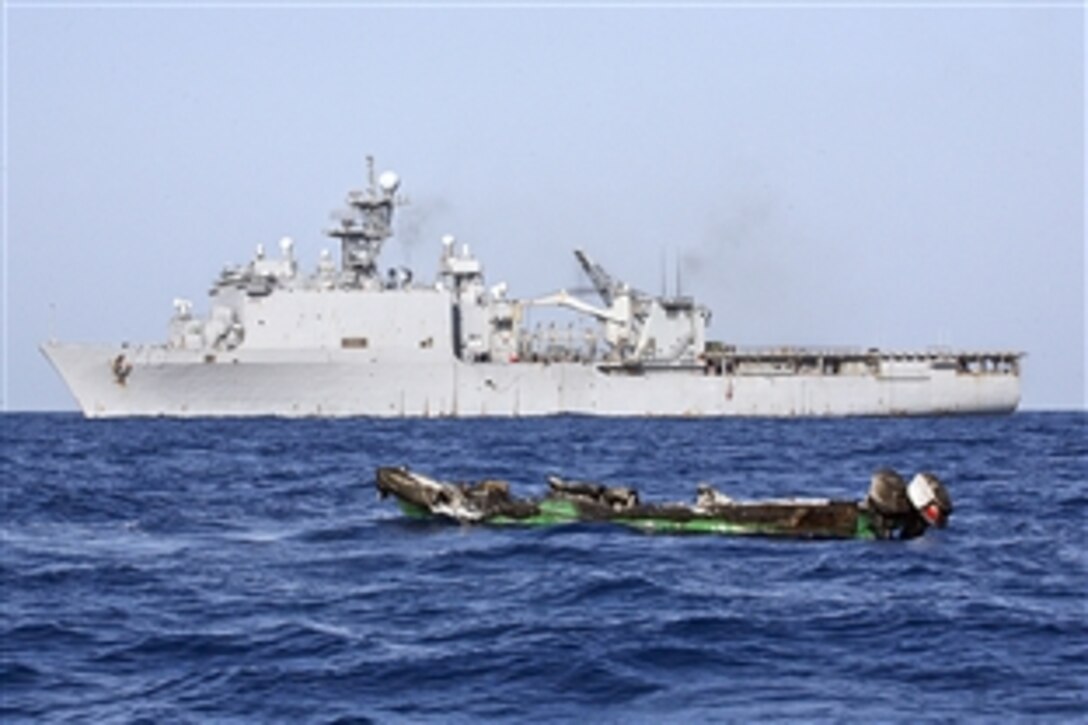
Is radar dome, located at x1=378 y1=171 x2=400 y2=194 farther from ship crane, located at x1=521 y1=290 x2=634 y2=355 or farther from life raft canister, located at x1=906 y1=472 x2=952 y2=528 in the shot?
life raft canister, located at x1=906 y1=472 x2=952 y2=528

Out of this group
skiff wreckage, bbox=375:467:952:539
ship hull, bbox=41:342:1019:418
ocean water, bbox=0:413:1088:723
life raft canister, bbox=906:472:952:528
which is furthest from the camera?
ship hull, bbox=41:342:1019:418

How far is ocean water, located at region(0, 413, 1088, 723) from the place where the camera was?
11070 mm

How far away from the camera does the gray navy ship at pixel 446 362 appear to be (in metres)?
61.3

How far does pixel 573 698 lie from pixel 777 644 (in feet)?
7.49

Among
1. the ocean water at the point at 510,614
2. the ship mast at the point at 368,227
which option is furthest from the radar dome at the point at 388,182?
the ocean water at the point at 510,614

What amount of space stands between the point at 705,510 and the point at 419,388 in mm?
42285

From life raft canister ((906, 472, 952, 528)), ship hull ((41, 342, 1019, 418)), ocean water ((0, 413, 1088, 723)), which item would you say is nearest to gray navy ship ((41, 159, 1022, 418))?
ship hull ((41, 342, 1019, 418))

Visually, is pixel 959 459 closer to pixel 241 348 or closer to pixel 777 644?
pixel 777 644

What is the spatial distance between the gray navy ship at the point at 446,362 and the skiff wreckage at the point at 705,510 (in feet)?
130

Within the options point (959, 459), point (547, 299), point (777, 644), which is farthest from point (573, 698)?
point (547, 299)

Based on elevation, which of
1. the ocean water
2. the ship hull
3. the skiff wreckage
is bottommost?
the ocean water

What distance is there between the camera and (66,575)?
1648 cm

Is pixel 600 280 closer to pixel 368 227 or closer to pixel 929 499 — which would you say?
pixel 368 227

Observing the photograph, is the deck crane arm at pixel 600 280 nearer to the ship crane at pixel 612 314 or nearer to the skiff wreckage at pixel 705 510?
the ship crane at pixel 612 314
